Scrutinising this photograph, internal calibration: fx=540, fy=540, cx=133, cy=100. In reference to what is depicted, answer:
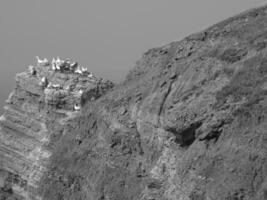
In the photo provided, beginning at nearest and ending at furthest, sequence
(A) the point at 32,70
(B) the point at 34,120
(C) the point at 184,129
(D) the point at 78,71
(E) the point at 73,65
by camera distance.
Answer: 1. (C) the point at 184,129
2. (B) the point at 34,120
3. (D) the point at 78,71
4. (E) the point at 73,65
5. (A) the point at 32,70

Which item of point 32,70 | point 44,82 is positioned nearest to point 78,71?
point 44,82

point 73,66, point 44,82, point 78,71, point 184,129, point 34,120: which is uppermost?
point 73,66

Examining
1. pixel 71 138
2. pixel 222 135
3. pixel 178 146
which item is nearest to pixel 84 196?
pixel 71 138

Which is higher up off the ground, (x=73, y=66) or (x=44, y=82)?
(x=73, y=66)

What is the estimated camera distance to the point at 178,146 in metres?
25.3

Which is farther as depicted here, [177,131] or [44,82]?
[44,82]

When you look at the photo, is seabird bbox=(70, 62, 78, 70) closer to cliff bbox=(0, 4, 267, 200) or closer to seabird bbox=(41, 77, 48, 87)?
seabird bbox=(41, 77, 48, 87)

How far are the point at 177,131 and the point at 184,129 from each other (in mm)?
402

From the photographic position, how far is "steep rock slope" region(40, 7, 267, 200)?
21344 mm

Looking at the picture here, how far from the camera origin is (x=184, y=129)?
2445 centimetres

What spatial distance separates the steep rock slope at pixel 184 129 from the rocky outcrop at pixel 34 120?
4.70 metres

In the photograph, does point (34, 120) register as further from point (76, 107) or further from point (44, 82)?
point (76, 107)

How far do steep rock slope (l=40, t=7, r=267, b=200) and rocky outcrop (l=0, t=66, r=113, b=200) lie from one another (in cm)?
470

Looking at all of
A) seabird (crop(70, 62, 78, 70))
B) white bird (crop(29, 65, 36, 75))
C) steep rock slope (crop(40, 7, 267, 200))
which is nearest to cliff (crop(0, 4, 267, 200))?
steep rock slope (crop(40, 7, 267, 200))
